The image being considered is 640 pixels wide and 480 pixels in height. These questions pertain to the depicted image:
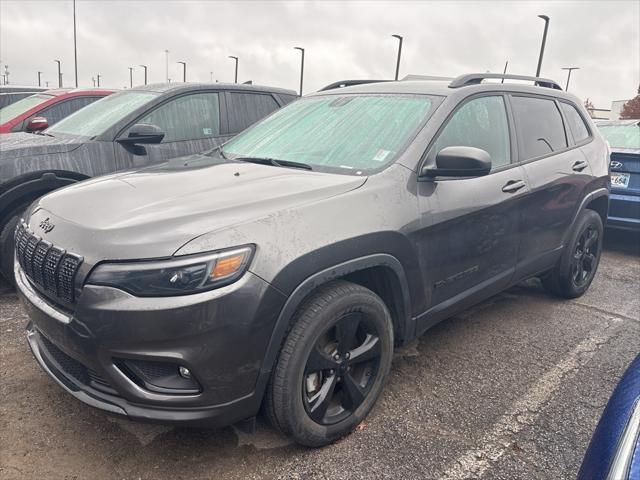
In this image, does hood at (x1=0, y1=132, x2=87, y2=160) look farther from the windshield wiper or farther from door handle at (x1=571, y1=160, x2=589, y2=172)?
door handle at (x1=571, y1=160, x2=589, y2=172)

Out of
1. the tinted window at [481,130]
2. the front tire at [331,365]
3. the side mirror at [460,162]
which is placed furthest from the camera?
the tinted window at [481,130]

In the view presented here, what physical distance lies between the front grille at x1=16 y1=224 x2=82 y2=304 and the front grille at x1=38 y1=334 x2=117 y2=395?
28 centimetres

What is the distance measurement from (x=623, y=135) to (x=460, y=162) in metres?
5.03

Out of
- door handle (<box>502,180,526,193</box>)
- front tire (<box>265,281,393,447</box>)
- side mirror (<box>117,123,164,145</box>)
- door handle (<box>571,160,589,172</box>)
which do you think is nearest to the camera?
front tire (<box>265,281,393,447</box>)

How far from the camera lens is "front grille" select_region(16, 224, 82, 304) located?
79.5 inches

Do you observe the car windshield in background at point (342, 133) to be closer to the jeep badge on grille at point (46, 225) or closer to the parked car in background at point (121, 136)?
the parked car in background at point (121, 136)

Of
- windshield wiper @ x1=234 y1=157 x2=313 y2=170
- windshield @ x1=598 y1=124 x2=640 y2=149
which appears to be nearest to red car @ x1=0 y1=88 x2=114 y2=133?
windshield wiper @ x1=234 y1=157 x2=313 y2=170

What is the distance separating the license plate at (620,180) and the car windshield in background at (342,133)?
4.10 meters

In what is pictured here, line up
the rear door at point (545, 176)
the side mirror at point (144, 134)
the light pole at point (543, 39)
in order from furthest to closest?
1. the light pole at point (543, 39)
2. the side mirror at point (144, 134)
3. the rear door at point (545, 176)

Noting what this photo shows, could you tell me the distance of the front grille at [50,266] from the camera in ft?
6.63

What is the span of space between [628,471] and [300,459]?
1437 mm

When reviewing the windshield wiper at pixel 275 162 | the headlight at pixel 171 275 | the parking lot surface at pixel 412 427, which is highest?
the windshield wiper at pixel 275 162

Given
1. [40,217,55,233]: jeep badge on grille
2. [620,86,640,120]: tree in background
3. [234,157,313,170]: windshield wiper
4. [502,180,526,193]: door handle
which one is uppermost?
[620,86,640,120]: tree in background

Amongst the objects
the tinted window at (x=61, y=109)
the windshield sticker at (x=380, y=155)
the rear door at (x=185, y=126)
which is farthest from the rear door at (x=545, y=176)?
the tinted window at (x=61, y=109)
